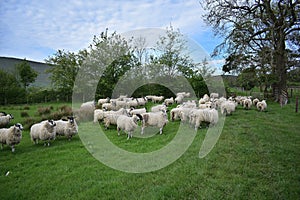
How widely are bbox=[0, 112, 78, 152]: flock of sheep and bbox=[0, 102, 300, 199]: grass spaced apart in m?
0.55

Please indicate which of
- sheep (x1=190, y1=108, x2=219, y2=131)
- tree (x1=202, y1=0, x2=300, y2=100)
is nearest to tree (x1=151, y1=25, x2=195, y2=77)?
tree (x1=202, y1=0, x2=300, y2=100)

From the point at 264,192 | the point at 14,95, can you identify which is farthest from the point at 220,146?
the point at 14,95

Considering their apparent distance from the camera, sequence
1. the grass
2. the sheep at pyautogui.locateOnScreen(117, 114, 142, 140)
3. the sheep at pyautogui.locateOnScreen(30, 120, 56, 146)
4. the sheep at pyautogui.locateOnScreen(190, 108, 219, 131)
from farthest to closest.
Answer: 1. the sheep at pyautogui.locateOnScreen(190, 108, 219, 131)
2. the sheep at pyautogui.locateOnScreen(117, 114, 142, 140)
3. the sheep at pyautogui.locateOnScreen(30, 120, 56, 146)
4. the grass

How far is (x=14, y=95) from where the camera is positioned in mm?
29141

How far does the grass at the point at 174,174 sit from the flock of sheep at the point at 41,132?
55 cm

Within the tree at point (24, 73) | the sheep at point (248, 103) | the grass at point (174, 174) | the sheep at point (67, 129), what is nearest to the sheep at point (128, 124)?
A: the grass at point (174, 174)

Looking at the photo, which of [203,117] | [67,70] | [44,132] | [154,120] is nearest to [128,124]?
[154,120]

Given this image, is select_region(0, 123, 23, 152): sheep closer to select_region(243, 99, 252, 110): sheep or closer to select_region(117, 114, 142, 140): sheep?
select_region(117, 114, 142, 140): sheep

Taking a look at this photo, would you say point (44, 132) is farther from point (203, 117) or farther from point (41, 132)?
point (203, 117)

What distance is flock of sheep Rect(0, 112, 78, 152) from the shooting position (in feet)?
26.5

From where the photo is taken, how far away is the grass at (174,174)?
4363 millimetres

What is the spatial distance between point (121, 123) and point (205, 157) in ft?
16.1

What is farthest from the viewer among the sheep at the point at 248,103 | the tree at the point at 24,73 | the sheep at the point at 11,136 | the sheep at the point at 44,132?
the tree at the point at 24,73

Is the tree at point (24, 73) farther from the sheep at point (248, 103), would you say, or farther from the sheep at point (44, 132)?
the sheep at point (248, 103)
